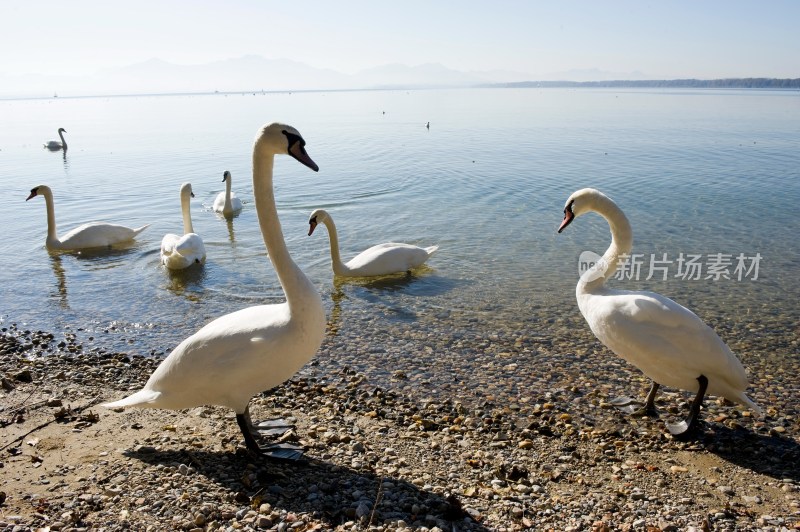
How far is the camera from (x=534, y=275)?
11.0m

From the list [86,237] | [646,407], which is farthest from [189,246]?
[646,407]

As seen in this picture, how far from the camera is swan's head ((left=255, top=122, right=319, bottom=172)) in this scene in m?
4.64

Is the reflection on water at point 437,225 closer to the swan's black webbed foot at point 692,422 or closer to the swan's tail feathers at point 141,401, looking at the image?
the swan's black webbed foot at point 692,422

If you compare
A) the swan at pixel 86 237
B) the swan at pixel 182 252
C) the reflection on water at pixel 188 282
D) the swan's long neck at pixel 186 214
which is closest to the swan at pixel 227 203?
the swan's long neck at pixel 186 214

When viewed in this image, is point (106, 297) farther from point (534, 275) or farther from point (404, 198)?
point (404, 198)

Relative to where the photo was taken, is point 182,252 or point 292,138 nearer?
point 292,138

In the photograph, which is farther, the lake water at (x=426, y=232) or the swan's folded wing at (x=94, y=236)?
the swan's folded wing at (x=94, y=236)

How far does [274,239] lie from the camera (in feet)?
16.3

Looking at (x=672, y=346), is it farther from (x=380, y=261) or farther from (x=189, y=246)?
(x=189, y=246)

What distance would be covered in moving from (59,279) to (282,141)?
27.4ft

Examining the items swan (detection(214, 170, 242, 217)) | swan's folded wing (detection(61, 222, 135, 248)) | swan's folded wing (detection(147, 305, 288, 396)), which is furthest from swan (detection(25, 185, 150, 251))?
swan's folded wing (detection(147, 305, 288, 396))

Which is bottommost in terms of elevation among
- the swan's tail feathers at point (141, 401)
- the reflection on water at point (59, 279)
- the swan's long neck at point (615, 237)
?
the reflection on water at point (59, 279)

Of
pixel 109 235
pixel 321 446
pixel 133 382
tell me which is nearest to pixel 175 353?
pixel 321 446

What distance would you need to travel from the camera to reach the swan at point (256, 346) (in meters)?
4.62
